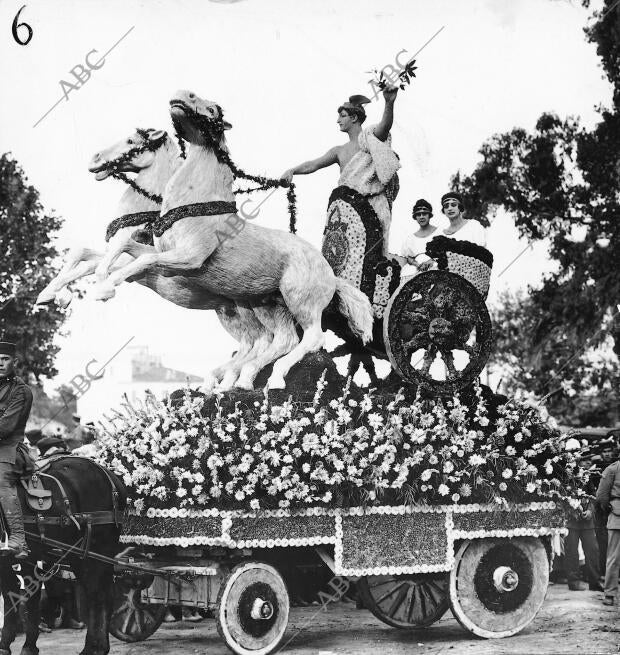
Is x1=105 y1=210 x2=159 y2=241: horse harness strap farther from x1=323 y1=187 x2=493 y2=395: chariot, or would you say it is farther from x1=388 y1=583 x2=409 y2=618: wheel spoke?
x1=388 y1=583 x2=409 y2=618: wheel spoke

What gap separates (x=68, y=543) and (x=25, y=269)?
1178 centimetres

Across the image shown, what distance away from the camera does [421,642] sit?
8.65 metres

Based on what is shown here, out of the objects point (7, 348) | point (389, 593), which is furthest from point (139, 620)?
point (7, 348)

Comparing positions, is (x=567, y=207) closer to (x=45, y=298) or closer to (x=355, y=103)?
(x=355, y=103)

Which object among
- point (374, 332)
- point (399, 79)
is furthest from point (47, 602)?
point (399, 79)

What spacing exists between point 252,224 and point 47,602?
363 centimetres

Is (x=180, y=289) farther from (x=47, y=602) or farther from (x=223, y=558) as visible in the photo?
(x=47, y=602)

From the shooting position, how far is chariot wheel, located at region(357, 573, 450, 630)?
9.01m

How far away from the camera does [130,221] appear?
9109mm

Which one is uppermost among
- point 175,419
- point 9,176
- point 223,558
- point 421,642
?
point 9,176

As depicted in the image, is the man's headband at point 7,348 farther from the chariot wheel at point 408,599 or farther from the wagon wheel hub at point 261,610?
the chariot wheel at point 408,599

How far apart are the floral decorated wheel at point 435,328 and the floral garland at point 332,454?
0.78ft

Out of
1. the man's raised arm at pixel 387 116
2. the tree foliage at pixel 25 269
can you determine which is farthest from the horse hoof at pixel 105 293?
the tree foliage at pixel 25 269

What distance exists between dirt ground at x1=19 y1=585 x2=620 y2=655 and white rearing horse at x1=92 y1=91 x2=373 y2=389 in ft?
6.86
